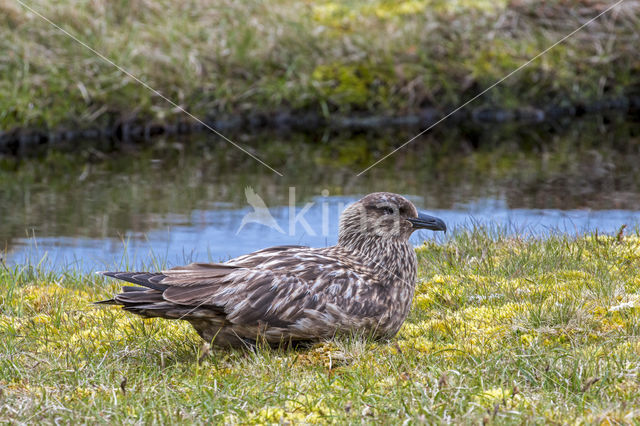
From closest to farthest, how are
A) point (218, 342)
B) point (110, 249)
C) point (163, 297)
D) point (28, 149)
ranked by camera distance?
point (163, 297), point (218, 342), point (110, 249), point (28, 149)

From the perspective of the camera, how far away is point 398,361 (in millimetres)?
5113

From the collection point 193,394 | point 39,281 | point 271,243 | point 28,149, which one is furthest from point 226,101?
point 193,394

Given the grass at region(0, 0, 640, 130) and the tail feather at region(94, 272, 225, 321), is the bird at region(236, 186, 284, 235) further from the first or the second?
the tail feather at region(94, 272, 225, 321)

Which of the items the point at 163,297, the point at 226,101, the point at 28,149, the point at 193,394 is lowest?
the point at 193,394

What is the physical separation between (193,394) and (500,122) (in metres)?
14.1

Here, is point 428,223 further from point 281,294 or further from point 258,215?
point 258,215

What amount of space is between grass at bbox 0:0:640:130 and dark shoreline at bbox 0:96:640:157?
18 centimetres

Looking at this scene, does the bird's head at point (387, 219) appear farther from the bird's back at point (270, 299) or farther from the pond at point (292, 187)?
the pond at point (292, 187)

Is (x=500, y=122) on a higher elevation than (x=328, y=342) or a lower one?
higher

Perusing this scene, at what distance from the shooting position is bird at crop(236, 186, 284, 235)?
11.0m

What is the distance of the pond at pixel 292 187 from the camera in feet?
32.6

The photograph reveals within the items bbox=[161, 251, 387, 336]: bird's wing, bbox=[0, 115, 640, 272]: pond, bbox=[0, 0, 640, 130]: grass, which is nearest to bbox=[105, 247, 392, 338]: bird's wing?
bbox=[161, 251, 387, 336]: bird's wing

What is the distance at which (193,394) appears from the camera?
15.3 feet

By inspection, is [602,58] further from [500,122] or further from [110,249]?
[110,249]
